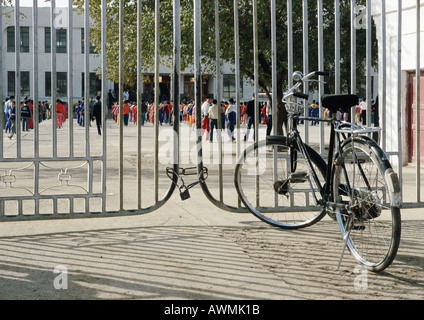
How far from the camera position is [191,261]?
4.86m

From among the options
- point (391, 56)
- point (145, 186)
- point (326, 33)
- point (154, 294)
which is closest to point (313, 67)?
point (326, 33)

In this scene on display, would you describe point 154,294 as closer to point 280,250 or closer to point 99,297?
point 99,297

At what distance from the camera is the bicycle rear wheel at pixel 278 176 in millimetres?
5703

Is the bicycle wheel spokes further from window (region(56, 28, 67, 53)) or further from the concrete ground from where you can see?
window (region(56, 28, 67, 53))

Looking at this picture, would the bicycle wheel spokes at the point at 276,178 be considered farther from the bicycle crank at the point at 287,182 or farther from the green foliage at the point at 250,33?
the green foliage at the point at 250,33

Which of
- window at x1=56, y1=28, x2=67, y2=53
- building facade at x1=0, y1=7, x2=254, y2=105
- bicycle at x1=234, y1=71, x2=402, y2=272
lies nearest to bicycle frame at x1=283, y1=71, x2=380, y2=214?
bicycle at x1=234, y1=71, x2=402, y2=272

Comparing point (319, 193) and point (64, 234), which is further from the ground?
point (319, 193)

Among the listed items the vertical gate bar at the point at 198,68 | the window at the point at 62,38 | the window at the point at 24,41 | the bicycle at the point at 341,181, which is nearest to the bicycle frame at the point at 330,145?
the bicycle at the point at 341,181

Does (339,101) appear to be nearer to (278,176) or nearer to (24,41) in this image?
(278,176)

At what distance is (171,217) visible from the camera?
6.85 meters

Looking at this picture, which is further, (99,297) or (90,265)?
(90,265)

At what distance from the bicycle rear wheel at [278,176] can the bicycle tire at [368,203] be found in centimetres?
66
